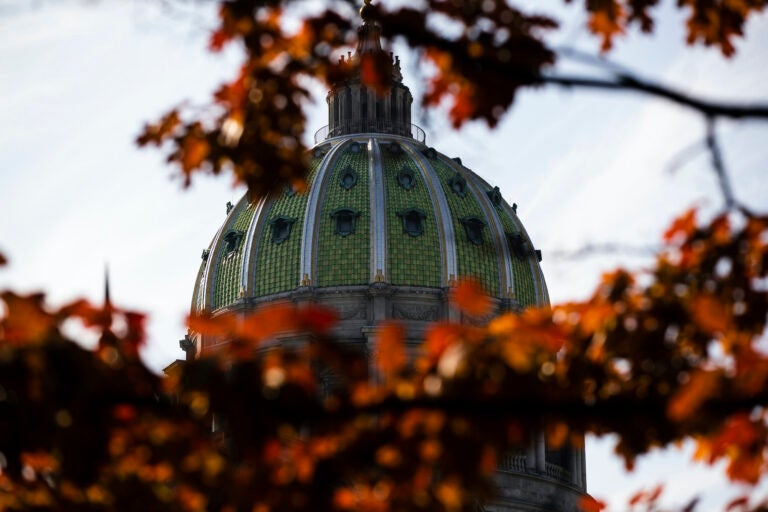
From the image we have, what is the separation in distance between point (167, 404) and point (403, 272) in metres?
79.6

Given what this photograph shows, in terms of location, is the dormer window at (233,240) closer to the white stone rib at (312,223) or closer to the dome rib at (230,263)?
the dome rib at (230,263)

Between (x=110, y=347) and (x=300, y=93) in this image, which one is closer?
(x=110, y=347)

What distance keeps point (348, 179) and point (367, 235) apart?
3.87 metres

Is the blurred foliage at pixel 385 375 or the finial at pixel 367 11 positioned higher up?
the finial at pixel 367 11

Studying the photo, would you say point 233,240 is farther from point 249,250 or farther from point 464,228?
point 464,228

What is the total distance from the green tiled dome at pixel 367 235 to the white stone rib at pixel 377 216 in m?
0.05

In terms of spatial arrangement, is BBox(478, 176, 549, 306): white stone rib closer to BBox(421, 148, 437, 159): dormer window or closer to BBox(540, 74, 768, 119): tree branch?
BBox(421, 148, 437, 159): dormer window

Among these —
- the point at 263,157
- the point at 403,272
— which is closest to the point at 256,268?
the point at 403,272

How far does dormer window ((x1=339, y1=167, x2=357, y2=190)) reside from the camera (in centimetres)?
9425

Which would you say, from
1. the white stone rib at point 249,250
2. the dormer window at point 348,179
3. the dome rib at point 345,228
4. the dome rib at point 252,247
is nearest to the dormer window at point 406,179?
the dome rib at point 345,228

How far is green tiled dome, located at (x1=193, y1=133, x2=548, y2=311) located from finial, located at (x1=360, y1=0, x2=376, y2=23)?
75.9 m

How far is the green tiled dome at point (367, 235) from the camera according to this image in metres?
89.7

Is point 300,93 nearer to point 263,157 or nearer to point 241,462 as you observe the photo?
point 263,157

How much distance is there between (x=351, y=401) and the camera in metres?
9.84
